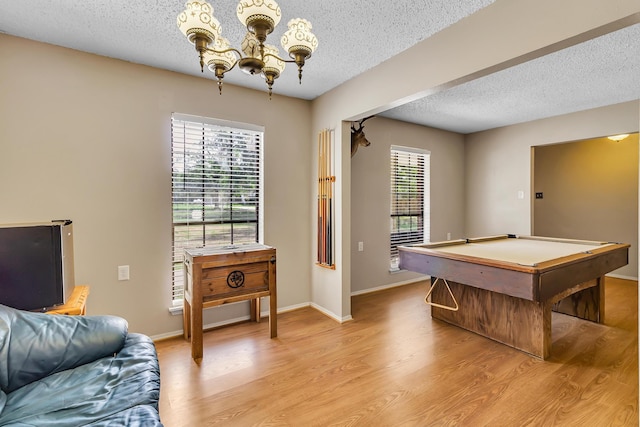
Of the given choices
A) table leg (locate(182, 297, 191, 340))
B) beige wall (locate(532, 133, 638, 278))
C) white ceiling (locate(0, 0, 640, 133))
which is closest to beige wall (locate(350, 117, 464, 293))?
white ceiling (locate(0, 0, 640, 133))

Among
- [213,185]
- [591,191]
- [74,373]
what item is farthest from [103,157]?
[591,191]

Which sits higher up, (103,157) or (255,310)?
(103,157)

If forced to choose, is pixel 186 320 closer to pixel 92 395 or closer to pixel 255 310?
pixel 255 310

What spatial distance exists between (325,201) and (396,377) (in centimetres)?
185

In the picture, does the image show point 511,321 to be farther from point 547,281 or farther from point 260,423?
point 260,423

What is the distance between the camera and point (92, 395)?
4.45 feet

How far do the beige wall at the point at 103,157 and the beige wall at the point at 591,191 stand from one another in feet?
18.2

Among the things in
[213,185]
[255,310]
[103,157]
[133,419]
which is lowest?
[255,310]

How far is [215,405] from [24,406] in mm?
934

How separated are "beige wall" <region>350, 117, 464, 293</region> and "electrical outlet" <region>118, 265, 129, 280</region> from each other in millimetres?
2530

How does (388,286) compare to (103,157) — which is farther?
(388,286)

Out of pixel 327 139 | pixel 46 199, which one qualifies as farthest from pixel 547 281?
pixel 46 199

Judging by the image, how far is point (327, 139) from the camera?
3.38 m

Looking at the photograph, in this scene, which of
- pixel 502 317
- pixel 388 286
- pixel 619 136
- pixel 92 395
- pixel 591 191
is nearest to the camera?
pixel 92 395
